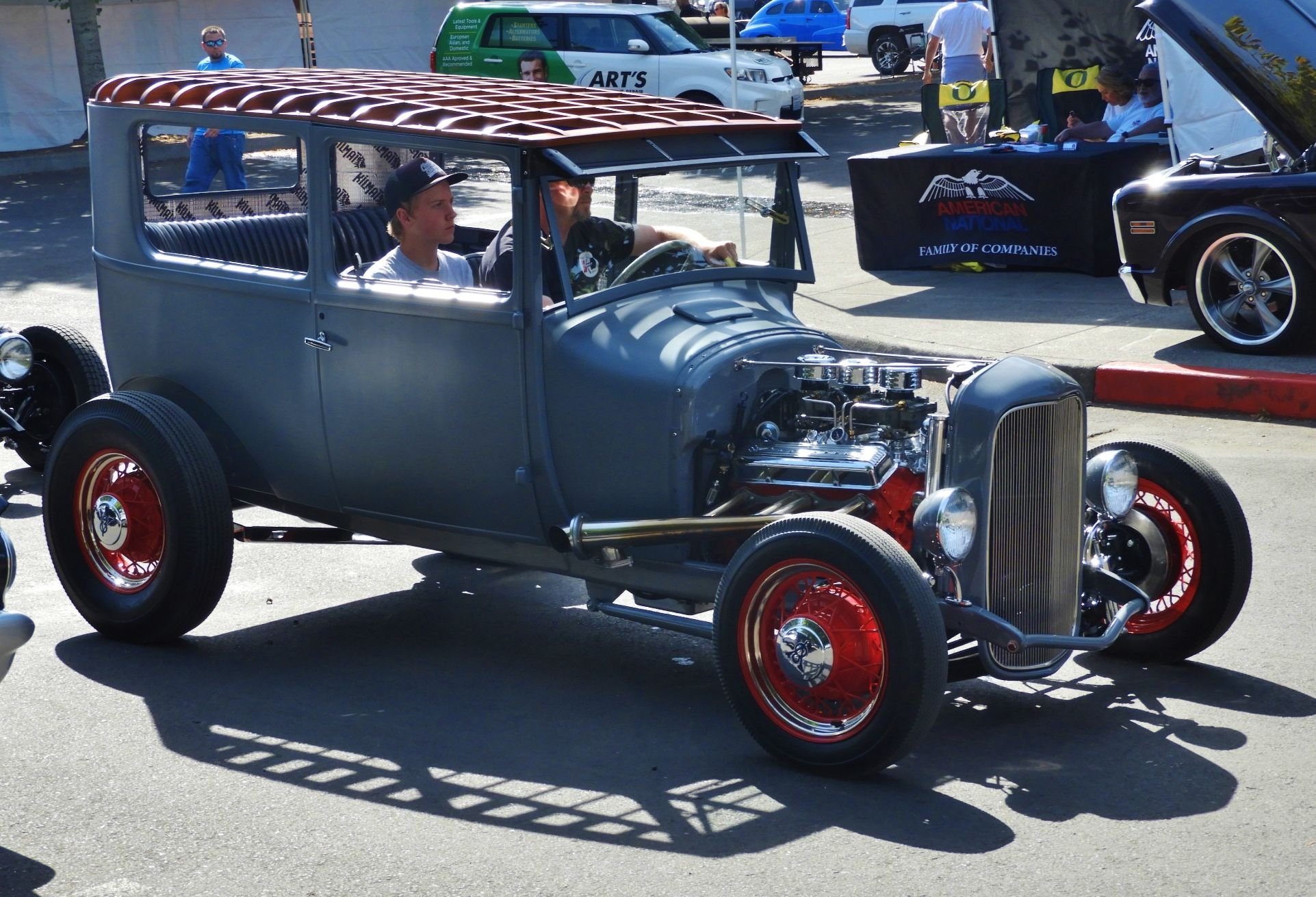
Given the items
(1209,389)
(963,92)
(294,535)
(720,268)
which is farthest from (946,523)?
(963,92)

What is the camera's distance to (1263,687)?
492cm

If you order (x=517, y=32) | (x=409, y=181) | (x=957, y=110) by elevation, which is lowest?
(x=957, y=110)

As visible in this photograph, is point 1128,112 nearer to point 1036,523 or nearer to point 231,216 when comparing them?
point 231,216

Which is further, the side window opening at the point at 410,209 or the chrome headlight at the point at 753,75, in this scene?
the chrome headlight at the point at 753,75

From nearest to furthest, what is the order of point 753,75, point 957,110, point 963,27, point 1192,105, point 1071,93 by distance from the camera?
1. point 1192,105
2. point 1071,93
3. point 957,110
4. point 963,27
5. point 753,75

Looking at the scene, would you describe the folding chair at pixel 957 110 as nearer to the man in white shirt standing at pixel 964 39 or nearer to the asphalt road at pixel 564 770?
the man in white shirt standing at pixel 964 39

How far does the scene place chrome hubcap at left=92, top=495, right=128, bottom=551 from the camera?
216 inches

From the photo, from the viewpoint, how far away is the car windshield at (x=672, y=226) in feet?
16.4

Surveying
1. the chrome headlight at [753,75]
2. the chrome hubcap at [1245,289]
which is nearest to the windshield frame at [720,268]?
the chrome hubcap at [1245,289]

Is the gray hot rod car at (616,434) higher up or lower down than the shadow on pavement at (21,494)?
higher up

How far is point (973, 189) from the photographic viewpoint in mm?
11664

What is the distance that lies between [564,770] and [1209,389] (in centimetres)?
522

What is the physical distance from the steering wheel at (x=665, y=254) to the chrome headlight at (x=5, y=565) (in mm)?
1913

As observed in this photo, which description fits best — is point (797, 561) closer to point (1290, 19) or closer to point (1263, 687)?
point (1263, 687)
